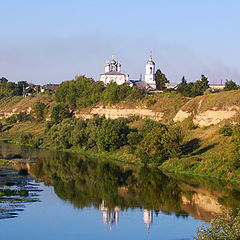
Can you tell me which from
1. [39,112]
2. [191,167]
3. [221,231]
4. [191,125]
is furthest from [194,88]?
[221,231]

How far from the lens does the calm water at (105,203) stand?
1037 inches

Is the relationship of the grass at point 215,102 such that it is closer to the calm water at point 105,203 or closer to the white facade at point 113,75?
the calm water at point 105,203

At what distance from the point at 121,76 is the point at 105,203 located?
253 feet

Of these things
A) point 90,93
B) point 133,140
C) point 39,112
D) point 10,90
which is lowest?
point 133,140

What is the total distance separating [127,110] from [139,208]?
45.3 metres

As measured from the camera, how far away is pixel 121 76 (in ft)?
355

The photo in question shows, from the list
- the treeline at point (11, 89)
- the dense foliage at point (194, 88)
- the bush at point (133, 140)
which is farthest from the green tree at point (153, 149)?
the treeline at point (11, 89)

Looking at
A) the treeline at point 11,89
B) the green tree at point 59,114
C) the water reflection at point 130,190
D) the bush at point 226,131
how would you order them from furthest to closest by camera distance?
the treeline at point 11,89
the green tree at point 59,114
the bush at point 226,131
the water reflection at point 130,190

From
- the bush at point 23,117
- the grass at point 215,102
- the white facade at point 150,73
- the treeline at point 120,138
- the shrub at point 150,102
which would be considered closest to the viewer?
the treeline at point 120,138

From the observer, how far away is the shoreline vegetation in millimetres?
43459

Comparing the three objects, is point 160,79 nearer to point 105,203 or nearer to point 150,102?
point 150,102

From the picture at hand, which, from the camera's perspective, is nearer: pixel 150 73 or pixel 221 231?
pixel 221 231

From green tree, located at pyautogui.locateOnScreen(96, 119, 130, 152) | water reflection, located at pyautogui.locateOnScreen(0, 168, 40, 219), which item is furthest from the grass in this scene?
water reflection, located at pyautogui.locateOnScreen(0, 168, 40, 219)

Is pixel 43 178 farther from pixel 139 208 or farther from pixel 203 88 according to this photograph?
pixel 203 88
